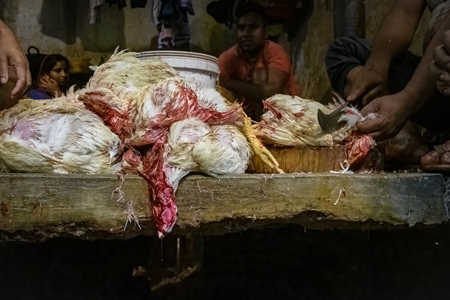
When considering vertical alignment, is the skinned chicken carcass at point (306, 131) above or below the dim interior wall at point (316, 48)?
below

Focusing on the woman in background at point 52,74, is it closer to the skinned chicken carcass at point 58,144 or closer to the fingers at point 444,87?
the skinned chicken carcass at point 58,144

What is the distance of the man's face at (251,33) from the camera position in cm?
447

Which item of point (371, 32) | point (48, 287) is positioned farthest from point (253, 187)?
point (371, 32)

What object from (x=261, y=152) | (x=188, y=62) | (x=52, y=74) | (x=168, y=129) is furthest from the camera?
(x=52, y=74)

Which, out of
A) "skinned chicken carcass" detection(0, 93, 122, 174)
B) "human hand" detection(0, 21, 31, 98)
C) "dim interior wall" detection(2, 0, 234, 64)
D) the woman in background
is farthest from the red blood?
"dim interior wall" detection(2, 0, 234, 64)

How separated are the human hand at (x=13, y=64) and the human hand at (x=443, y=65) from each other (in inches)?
55.7

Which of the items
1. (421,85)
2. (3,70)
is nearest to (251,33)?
(421,85)

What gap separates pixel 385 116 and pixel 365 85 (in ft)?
1.02

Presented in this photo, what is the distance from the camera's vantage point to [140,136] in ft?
5.27

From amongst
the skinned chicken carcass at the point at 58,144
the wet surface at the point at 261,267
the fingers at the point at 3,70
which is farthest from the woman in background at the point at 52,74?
the skinned chicken carcass at the point at 58,144

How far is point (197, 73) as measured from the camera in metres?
2.12

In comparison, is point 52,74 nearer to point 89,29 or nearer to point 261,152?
point 89,29

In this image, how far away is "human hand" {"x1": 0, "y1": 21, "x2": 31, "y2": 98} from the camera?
5.78ft

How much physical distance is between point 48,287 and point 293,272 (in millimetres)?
1160
